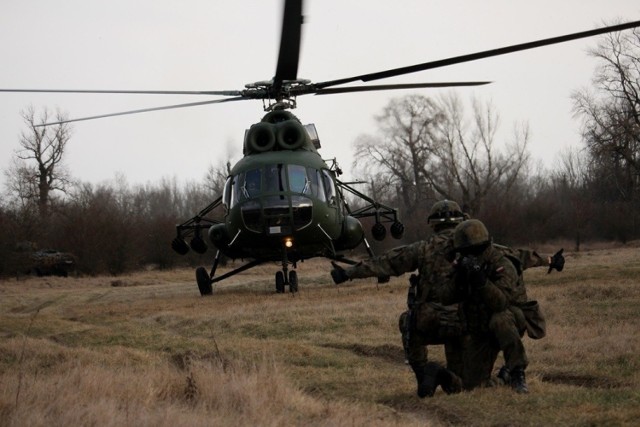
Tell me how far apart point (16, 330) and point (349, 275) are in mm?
9066

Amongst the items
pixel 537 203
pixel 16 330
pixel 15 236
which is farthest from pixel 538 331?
pixel 537 203

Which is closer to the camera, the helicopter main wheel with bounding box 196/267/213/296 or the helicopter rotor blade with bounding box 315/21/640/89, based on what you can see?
the helicopter rotor blade with bounding box 315/21/640/89

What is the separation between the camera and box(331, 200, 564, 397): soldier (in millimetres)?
9000

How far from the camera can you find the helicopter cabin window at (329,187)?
73.3 ft

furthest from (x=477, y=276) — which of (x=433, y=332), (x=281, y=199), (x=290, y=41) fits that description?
(x=281, y=199)

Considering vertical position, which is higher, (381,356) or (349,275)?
(349,275)

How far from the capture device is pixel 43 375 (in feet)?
31.0

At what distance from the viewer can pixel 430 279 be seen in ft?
30.0

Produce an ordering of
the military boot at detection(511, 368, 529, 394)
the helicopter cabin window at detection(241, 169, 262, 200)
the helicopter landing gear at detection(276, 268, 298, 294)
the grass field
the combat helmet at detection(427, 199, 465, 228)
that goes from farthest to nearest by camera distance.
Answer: the helicopter landing gear at detection(276, 268, 298, 294) → the helicopter cabin window at detection(241, 169, 262, 200) → the combat helmet at detection(427, 199, 465, 228) → the military boot at detection(511, 368, 529, 394) → the grass field

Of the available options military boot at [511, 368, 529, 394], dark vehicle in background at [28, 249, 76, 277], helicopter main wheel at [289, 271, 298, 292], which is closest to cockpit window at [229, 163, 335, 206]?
helicopter main wheel at [289, 271, 298, 292]

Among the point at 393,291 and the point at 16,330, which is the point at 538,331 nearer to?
the point at 16,330

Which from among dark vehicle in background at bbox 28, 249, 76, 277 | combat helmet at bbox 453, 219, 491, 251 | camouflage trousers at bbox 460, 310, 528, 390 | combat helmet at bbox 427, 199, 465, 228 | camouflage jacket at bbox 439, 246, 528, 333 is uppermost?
dark vehicle in background at bbox 28, 249, 76, 277

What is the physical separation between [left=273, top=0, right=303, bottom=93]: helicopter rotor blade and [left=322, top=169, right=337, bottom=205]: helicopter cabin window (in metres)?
10.2

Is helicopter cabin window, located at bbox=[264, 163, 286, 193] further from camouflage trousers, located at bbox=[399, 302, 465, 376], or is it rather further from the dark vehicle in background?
the dark vehicle in background
